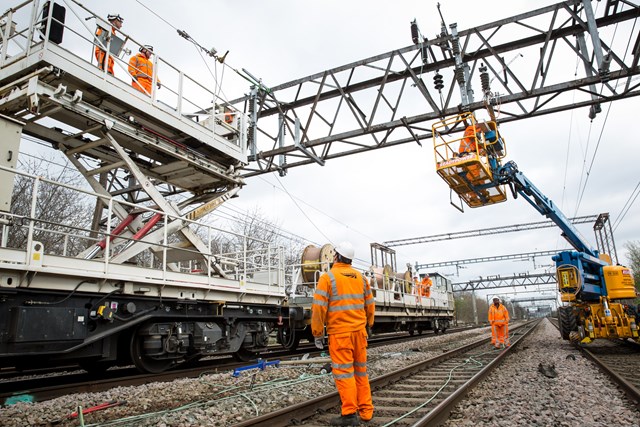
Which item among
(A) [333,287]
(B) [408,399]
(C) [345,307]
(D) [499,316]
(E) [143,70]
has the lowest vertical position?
(B) [408,399]

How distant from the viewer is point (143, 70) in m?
8.27

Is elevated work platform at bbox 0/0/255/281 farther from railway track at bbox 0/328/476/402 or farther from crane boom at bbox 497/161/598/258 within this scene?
crane boom at bbox 497/161/598/258

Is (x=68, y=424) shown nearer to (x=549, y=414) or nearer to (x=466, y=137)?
(x=549, y=414)

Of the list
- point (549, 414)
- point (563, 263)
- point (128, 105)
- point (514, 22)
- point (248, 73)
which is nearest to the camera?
point (549, 414)

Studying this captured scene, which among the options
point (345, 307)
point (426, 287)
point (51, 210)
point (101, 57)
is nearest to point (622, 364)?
point (345, 307)

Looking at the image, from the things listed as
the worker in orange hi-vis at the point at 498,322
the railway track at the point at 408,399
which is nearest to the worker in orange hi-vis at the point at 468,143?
the railway track at the point at 408,399

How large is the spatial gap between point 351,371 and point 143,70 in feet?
23.2

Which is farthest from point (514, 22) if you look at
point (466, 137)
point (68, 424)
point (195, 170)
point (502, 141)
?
point (68, 424)

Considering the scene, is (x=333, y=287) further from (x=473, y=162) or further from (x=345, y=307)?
(x=473, y=162)

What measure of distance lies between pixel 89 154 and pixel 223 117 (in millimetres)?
3278

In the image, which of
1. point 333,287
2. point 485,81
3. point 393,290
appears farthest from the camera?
point 393,290

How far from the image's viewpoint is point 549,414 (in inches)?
187

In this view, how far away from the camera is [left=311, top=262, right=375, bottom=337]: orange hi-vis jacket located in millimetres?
4367

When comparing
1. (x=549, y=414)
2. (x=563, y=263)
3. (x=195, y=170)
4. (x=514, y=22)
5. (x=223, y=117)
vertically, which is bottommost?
(x=549, y=414)
